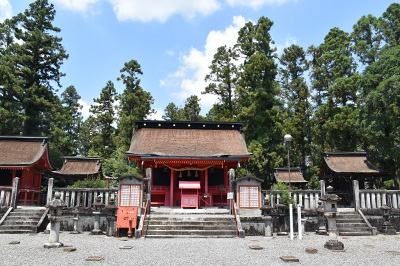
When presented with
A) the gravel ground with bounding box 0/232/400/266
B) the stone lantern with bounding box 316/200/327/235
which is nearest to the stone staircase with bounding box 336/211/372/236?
the stone lantern with bounding box 316/200/327/235

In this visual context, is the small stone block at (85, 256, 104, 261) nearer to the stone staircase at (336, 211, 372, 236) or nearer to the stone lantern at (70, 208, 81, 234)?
the stone lantern at (70, 208, 81, 234)

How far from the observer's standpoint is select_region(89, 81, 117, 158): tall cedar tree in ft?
112

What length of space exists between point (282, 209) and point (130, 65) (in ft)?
85.5

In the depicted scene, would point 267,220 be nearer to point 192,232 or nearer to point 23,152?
point 192,232

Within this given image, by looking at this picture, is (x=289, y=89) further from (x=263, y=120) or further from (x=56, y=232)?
(x=56, y=232)

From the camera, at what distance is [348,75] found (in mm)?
31250

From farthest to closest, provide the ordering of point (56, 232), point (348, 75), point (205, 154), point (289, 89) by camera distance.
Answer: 1. point (289, 89)
2. point (348, 75)
3. point (205, 154)
4. point (56, 232)

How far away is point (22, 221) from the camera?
1353 centimetres

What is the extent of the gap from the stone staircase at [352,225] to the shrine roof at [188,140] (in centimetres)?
660

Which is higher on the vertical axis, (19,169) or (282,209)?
(19,169)

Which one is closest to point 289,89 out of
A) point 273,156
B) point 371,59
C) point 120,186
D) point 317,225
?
point 371,59

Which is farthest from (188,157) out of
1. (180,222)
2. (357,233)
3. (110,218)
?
(357,233)

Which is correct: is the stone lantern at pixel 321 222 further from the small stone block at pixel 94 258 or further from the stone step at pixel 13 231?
the stone step at pixel 13 231

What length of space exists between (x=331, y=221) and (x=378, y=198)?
7168 mm
